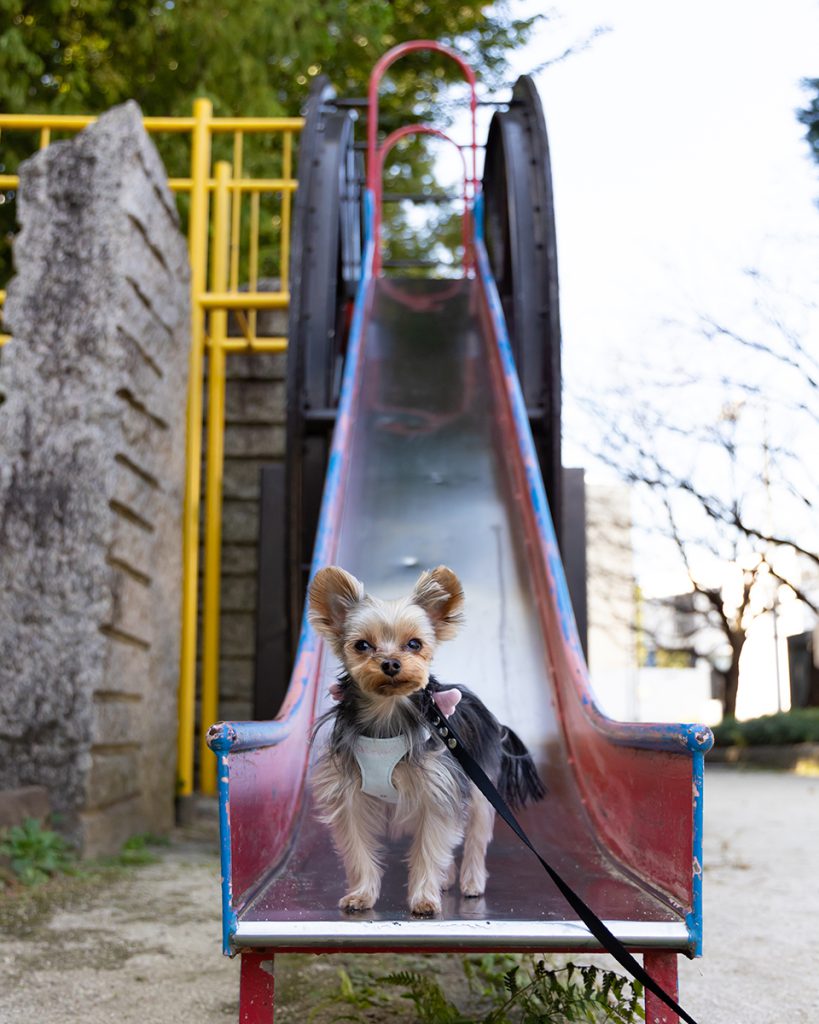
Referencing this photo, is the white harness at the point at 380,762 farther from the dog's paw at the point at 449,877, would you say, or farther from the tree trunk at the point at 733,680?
the tree trunk at the point at 733,680

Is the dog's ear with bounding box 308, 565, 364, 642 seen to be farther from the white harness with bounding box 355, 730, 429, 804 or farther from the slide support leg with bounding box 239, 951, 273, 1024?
the slide support leg with bounding box 239, 951, 273, 1024

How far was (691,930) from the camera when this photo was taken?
1.92m

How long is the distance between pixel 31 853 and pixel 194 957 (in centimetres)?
116

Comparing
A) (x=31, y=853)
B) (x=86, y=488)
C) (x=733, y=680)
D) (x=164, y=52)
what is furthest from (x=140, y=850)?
(x=733, y=680)

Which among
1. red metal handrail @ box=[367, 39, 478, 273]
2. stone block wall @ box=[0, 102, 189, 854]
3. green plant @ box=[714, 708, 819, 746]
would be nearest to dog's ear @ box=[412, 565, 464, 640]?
stone block wall @ box=[0, 102, 189, 854]

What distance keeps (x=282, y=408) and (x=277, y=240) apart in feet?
14.5

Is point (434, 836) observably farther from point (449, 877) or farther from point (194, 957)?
point (194, 957)

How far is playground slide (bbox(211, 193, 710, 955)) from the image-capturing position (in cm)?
199

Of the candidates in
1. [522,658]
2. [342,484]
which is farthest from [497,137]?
[522,658]

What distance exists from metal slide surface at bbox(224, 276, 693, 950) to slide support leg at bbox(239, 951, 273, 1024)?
0.24 ft

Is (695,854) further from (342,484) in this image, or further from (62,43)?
(62,43)

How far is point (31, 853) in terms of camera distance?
13.3 feet

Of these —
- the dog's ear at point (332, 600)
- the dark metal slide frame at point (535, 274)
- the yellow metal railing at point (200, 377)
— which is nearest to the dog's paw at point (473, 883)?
the dog's ear at point (332, 600)

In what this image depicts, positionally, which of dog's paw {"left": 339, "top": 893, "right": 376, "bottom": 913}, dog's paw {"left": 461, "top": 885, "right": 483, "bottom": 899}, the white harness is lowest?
dog's paw {"left": 461, "top": 885, "right": 483, "bottom": 899}
